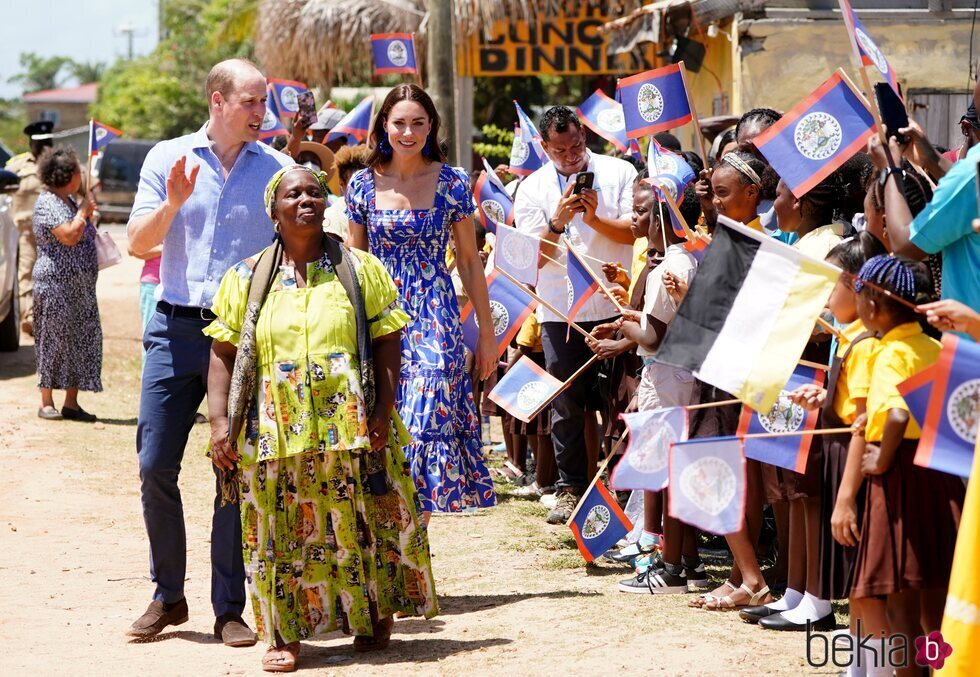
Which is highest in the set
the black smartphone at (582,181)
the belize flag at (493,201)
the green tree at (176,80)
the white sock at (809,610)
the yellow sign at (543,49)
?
the green tree at (176,80)

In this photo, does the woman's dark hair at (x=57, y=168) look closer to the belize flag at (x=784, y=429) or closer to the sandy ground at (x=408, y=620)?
the sandy ground at (x=408, y=620)

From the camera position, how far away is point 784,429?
5152 millimetres

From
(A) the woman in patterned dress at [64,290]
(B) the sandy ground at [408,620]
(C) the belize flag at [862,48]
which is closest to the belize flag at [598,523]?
(B) the sandy ground at [408,620]

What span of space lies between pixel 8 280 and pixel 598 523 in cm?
955

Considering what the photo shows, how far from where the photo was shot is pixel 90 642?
5773mm

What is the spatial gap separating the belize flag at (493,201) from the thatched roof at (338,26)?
34.4 feet

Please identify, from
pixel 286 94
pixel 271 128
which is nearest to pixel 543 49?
pixel 286 94

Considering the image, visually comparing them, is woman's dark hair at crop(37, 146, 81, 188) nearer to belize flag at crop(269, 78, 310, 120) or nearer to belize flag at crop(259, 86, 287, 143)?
belize flag at crop(259, 86, 287, 143)

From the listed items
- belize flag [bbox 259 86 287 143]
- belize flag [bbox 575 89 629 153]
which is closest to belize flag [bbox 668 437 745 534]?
belize flag [bbox 575 89 629 153]

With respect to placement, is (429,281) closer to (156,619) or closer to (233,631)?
(233,631)

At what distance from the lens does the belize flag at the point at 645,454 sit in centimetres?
511

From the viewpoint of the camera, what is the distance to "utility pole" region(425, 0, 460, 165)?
1185cm

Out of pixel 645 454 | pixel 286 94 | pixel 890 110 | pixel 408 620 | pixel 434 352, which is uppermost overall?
pixel 286 94

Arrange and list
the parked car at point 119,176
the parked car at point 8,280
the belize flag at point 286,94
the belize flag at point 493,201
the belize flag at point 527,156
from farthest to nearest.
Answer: the parked car at point 119,176
the parked car at point 8,280
the belize flag at point 286,94
the belize flag at point 527,156
the belize flag at point 493,201
